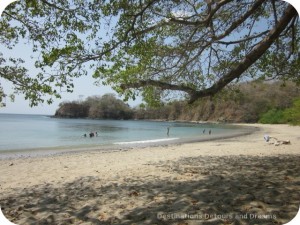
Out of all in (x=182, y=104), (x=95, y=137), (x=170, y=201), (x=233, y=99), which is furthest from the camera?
(x=95, y=137)

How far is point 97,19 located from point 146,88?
1.91 metres

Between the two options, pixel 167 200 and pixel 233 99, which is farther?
pixel 233 99

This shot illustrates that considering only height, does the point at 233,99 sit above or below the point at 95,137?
above

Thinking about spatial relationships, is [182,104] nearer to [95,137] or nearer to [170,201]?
[170,201]

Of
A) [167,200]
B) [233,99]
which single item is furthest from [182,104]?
Result: [167,200]

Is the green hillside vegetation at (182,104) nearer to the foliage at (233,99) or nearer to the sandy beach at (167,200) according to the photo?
the foliage at (233,99)

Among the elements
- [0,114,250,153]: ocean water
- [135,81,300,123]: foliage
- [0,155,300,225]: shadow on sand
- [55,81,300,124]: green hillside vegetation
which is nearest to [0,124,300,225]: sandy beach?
[0,155,300,225]: shadow on sand

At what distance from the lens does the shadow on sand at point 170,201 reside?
3.71 meters

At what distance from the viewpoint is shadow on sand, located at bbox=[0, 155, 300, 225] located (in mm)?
3705

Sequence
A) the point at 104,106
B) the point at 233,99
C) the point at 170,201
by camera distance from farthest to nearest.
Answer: the point at 104,106 → the point at 233,99 → the point at 170,201

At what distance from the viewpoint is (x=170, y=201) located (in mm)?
4648

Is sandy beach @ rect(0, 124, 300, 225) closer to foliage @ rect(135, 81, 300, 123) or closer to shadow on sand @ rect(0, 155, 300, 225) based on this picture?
shadow on sand @ rect(0, 155, 300, 225)

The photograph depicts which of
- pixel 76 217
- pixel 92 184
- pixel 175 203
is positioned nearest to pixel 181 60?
pixel 92 184

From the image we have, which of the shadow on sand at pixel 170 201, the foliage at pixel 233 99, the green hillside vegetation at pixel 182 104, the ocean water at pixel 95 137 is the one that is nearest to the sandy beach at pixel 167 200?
the shadow on sand at pixel 170 201
